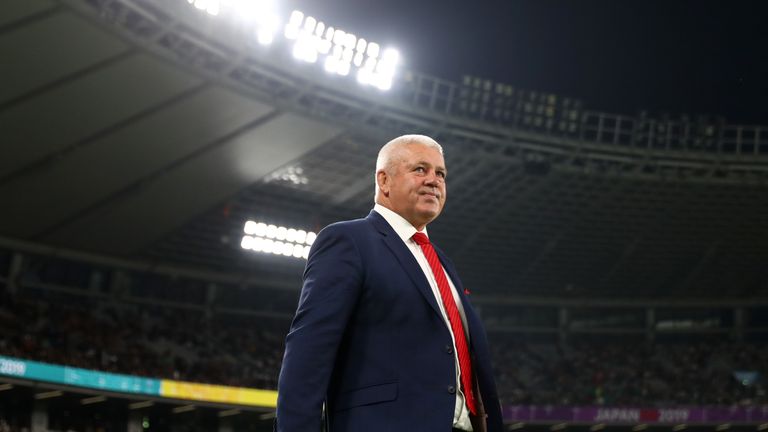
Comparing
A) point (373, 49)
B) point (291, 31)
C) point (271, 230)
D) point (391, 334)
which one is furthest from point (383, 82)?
point (391, 334)

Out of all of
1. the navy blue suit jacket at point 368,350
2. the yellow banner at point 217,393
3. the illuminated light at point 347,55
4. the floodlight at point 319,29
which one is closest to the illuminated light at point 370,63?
the illuminated light at point 347,55

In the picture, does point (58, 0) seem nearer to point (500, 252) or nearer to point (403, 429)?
point (403, 429)

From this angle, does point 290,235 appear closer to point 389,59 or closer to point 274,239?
A: point 274,239

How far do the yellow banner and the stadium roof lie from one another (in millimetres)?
6314

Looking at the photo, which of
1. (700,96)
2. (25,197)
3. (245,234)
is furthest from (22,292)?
(700,96)

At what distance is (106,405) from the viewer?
3064cm

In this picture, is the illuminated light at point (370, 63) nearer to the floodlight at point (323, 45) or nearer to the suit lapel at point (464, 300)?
the floodlight at point (323, 45)

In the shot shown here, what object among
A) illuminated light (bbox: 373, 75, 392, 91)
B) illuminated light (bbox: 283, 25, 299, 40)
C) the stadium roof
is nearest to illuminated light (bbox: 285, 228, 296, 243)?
the stadium roof

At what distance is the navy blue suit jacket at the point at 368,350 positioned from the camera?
3.20m

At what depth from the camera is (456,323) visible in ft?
11.4

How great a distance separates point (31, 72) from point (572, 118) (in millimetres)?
18579

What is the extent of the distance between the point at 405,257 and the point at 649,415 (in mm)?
35172

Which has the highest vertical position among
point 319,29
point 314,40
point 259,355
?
point 319,29

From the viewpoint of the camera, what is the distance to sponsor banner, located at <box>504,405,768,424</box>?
35.7 metres
